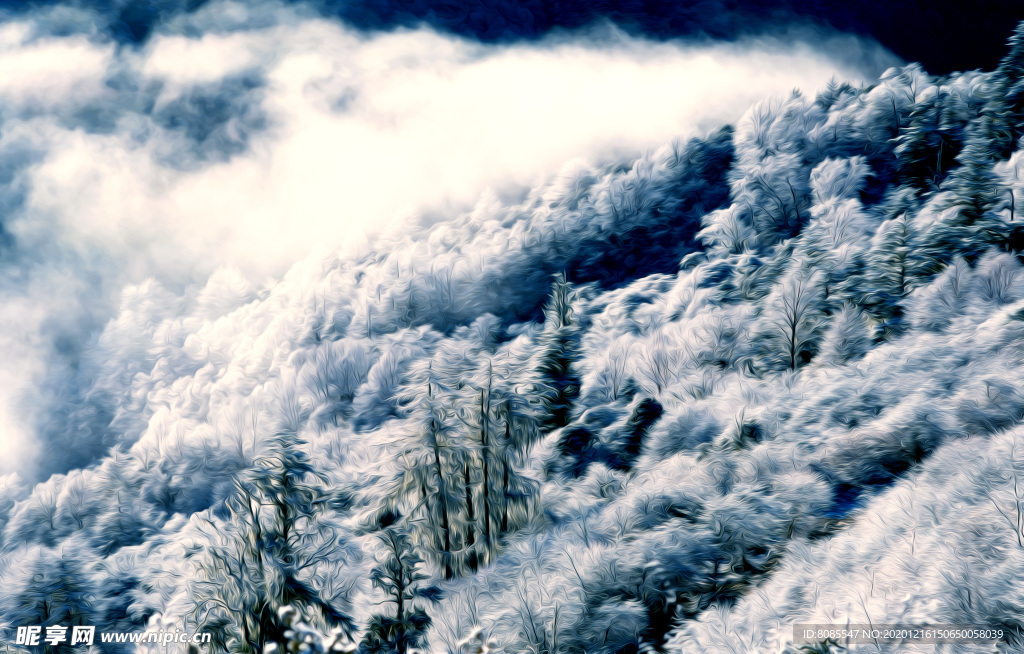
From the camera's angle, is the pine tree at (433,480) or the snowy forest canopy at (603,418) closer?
the snowy forest canopy at (603,418)

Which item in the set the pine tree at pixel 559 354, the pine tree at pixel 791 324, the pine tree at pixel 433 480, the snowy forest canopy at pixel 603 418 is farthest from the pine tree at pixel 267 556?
the pine tree at pixel 791 324

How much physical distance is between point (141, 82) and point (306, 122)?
200 cm

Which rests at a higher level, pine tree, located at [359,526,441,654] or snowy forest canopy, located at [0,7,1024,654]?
snowy forest canopy, located at [0,7,1024,654]

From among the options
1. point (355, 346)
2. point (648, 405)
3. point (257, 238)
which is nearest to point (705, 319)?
point (648, 405)

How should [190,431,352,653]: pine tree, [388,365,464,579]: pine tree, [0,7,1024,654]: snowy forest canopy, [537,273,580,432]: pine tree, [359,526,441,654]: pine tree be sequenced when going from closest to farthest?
[190,431,352,653]: pine tree → [0,7,1024,654]: snowy forest canopy → [359,526,441,654]: pine tree → [388,365,464,579]: pine tree → [537,273,580,432]: pine tree

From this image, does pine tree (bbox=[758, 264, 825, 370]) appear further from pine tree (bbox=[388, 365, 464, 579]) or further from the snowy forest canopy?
A: pine tree (bbox=[388, 365, 464, 579])

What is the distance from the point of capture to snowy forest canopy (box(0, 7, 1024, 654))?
634 cm

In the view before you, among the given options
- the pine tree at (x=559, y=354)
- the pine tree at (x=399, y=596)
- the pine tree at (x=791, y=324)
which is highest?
the pine tree at (x=791, y=324)

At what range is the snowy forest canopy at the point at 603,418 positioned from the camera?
6336mm

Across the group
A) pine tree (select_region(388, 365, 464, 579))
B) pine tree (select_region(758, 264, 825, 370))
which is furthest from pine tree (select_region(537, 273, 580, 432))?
pine tree (select_region(758, 264, 825, 370))

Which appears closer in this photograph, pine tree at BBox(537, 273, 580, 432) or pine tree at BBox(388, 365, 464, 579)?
pine tree at BBox(388, 365, 464, 579)

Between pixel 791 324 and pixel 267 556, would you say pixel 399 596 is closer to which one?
pixel 267 556

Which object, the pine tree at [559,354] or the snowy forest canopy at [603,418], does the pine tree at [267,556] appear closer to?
the snowy forest canopy at [603,418]

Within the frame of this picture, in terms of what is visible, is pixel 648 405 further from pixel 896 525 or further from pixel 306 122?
pixel 306 122
